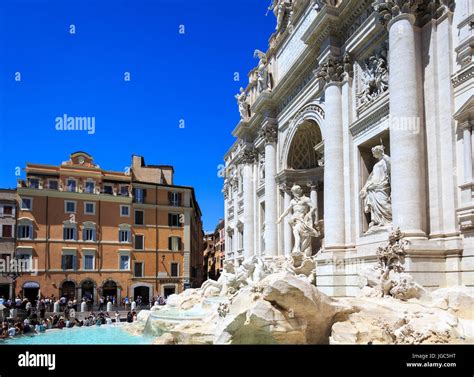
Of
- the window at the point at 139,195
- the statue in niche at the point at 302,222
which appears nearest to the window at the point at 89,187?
the window at the point at 139,195

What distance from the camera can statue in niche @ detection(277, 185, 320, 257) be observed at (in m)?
21.0

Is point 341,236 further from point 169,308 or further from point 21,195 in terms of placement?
point 21,195

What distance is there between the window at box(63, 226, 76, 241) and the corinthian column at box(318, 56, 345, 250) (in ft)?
95.4

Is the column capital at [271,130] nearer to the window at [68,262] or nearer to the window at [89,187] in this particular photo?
the window at [89,187]

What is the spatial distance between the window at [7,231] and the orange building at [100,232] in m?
0.61

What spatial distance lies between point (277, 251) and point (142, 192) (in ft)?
75.3

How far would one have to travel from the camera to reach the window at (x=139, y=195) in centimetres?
4431

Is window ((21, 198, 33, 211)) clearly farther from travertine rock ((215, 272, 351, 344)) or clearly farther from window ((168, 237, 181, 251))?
travertine rock ((215, 272, 351, 344))

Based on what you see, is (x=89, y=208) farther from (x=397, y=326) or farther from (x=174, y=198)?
(x=397, y=326)

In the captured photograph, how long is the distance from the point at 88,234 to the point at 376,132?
32.1 metres

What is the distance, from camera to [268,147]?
26.4m

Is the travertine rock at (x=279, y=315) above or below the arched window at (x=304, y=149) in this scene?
below

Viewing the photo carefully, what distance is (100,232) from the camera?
41812 millimetres

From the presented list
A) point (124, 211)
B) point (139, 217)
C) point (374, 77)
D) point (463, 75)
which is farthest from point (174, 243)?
point (463, 75)
